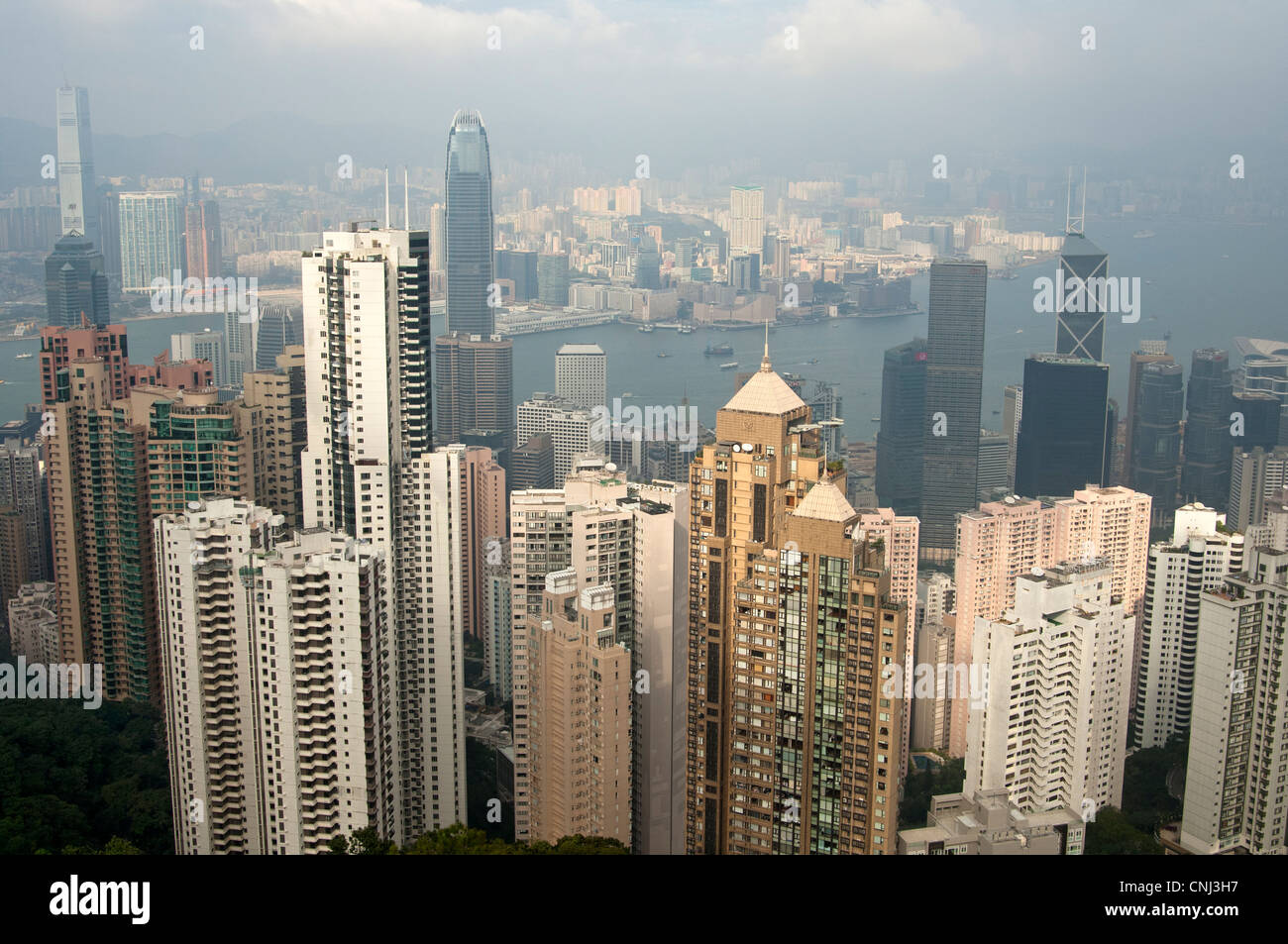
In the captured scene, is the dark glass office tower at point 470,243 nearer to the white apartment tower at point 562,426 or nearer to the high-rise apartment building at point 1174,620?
the white apartment tower at point 562,426

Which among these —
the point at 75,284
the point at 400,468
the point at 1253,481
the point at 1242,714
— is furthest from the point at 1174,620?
the point at 75,284

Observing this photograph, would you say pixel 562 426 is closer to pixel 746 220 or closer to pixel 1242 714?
pixel 746 220

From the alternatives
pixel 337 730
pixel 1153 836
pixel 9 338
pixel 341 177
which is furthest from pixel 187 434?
pixel 1153 836
